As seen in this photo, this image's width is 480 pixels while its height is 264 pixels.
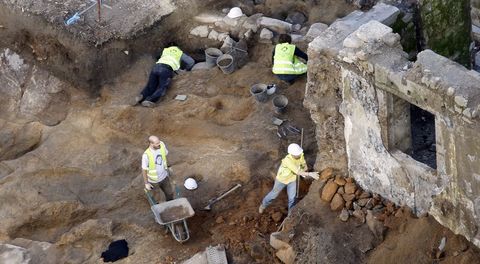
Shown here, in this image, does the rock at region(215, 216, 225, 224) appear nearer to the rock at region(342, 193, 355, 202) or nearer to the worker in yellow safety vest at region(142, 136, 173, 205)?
the worker in yellow safety vest at region(142, 136, 173, 205)

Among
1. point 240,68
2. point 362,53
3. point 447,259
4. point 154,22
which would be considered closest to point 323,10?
point 240,68

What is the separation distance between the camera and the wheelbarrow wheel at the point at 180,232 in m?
11.4

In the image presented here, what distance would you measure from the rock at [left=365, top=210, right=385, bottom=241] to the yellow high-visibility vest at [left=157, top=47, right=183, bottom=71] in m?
5.60

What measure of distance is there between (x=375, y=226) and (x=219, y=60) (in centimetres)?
537

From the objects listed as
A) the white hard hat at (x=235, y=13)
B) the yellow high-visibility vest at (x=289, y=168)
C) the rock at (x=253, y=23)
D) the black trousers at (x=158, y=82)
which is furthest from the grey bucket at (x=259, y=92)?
the yellow high-visibility vest at (x=289, y=168)

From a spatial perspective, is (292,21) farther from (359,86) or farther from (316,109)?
(359,86)

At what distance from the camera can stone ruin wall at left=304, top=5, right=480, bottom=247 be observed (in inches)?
345

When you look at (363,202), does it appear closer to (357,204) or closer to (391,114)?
(357,204)

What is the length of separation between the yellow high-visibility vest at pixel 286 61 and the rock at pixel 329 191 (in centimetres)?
296

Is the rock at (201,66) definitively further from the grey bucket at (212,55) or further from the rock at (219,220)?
the rock at (219,220)

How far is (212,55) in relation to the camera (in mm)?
14805

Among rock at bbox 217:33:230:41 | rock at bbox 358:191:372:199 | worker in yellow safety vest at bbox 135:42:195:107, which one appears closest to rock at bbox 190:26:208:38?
rock at bbox 217:33:230:41

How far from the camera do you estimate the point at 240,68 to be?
1455 centimetres

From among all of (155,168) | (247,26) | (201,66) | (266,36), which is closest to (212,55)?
(201,66)
